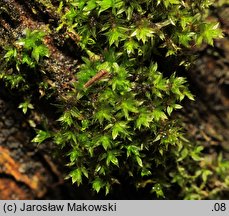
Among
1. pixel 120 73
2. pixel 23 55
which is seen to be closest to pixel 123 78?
pixel 120 73

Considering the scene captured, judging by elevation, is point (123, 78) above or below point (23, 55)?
below

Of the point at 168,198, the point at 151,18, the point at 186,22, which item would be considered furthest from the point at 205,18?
the point at 168,198

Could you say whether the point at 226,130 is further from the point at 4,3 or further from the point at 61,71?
the point at 4,3

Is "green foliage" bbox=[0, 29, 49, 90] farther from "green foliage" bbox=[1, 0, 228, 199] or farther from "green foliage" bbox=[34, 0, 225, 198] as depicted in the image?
"green foliage" bbox=[34, 0, 225, 198]

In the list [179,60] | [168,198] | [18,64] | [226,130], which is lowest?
[168,198]

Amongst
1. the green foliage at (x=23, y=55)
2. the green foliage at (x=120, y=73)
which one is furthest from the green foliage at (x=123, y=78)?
the green foliage at (x=23, y=55)

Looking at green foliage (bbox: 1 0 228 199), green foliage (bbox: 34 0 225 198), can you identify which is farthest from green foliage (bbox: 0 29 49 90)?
green foliage (bbox: 34 0 225 198)

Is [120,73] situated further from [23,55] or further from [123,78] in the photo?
[23,55]

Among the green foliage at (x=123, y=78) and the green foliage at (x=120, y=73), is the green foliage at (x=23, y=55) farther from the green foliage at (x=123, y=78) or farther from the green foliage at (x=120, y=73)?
the green foliage at (x=123, y=78)
